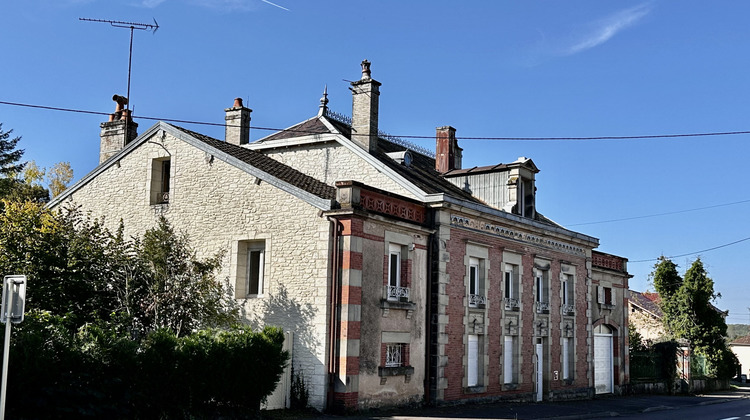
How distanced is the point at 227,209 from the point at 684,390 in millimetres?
24425

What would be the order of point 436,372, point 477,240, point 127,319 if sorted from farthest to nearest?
point 477,240 → point 436,372 → point 127,319

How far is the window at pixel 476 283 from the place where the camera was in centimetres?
2384

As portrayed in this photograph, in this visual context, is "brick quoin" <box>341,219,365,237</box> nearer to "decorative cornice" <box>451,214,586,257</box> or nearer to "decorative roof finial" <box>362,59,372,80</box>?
"decorative cornice" <box>451,214,586,257</box>

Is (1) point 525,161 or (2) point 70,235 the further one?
(1) point 525,161

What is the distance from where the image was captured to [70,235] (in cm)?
1977

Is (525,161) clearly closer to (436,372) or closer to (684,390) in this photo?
(436,372)

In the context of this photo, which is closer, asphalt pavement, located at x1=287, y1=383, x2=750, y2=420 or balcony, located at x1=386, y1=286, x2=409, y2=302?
asphalt pavement, located at x1=287, y1=383, x2=750, y2=420

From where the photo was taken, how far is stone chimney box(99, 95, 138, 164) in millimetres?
26219

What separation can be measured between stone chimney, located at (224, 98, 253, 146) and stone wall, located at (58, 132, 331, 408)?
4.71m

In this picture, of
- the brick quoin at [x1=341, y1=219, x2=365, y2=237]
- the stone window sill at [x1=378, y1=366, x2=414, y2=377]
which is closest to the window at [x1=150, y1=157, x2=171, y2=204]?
the brick quoin at [x1=341, y1=219, x2=365, y2=237]

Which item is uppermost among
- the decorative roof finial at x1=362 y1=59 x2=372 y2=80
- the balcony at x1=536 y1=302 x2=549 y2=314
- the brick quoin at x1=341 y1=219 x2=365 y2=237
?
the decorative roof finial at x1=362 y1=59 x2=372 y2=80

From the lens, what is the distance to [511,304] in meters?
25.6

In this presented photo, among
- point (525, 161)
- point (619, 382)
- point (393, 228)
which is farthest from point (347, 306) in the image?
point (619, 382)

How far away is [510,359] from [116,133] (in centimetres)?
1467
